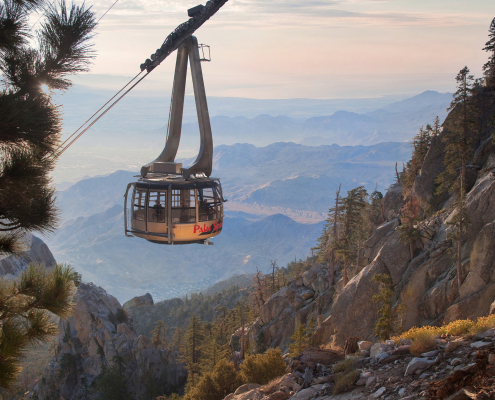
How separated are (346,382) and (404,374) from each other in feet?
6.78

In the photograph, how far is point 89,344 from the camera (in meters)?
66.3

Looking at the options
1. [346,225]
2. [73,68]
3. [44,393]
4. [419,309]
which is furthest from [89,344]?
[73,68]

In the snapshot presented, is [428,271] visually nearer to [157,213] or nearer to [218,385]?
[218,385]

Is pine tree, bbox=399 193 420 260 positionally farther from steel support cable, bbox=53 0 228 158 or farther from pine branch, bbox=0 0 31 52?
pine branch, bbox=0 0 31 52

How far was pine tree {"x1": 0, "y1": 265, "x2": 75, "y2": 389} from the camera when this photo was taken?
321 inches

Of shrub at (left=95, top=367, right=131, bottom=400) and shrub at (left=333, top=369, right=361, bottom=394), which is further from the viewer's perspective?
shrub at (left=95, top=367, right=131, bottom=400)

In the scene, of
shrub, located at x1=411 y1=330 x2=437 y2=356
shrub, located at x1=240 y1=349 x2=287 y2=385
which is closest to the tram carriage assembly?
shrub, located at x1=411 y1=330 x2=437 y2=356

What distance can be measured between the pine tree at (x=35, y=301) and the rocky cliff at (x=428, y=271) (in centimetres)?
2175

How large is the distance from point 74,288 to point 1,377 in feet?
7.50

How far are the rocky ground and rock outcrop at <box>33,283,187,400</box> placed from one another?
4674 cm

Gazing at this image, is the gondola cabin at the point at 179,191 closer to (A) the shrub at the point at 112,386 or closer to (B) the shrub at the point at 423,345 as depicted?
(B) the shrub at the point at 423,345

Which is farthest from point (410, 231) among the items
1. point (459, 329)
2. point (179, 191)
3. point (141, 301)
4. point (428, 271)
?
point (141, 301)

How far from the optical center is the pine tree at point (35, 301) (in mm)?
8164

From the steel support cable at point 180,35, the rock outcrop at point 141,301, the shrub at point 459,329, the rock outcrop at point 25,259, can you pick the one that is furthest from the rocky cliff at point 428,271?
the rock outcrop at point 141,301
